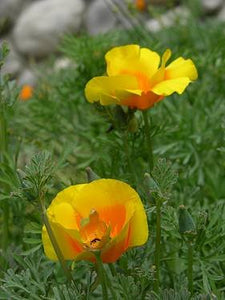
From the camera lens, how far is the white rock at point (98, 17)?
486cm

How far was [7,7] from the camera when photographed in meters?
5.39

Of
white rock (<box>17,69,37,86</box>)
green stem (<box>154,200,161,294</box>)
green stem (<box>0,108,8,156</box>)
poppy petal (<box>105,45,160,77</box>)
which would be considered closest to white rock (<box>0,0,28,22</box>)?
white rock (<box>17,69,37,86</box>)

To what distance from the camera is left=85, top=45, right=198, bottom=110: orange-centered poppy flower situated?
944mm

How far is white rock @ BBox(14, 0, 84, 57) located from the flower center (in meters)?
4.32

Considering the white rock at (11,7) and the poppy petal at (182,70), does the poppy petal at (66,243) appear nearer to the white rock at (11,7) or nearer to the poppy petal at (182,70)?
the poppy petal at (182,70)

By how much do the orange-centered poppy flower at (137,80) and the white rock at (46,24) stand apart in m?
4.05

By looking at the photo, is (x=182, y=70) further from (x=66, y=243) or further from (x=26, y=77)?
(x=26, y=77)

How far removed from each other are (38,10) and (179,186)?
4.22 m

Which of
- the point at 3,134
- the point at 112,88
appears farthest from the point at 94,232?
the point at 3,134

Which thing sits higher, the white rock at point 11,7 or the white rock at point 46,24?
the white rock at point 11,7

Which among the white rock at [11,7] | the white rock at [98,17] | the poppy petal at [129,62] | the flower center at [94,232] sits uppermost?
the poppy petal at [129,62]

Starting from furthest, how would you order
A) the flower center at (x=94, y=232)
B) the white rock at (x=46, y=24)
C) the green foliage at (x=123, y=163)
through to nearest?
the white rock at (x=46, y=24) < the green foliage at (x=123, y=163) < the flower center at (x=94, y=232)

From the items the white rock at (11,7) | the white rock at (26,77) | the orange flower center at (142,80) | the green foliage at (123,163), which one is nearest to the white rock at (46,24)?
the white rock at (11,7)

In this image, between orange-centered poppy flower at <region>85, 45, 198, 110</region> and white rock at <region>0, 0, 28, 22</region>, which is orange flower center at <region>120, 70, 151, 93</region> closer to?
orange-centered poppy flower at <region>85, 45, 198, 110</region>
